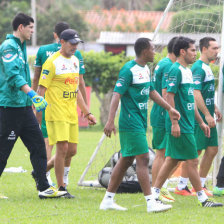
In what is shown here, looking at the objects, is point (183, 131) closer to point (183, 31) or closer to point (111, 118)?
point (111, 118)

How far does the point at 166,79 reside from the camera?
24.8 ft

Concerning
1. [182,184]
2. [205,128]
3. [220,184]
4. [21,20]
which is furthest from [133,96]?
[220,184]

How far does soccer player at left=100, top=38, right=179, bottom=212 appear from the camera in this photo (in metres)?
6.48

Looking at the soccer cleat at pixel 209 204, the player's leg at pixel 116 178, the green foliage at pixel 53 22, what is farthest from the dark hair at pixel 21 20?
the green foliage at pixel 53 22

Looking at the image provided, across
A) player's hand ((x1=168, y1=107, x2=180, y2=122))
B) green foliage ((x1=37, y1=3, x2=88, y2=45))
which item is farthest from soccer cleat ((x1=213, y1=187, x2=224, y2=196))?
green foliage ((x1=37, y1=3, x2=88, y2=45))

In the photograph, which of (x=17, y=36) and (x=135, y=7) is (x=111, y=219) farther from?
(x=135, y=7)

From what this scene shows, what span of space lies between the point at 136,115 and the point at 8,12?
36904 mm

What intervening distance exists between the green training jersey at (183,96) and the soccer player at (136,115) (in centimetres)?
38

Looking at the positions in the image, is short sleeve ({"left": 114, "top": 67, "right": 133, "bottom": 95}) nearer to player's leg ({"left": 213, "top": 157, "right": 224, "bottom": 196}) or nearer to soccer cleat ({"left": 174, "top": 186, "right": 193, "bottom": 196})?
soccer cleat ({"left": 174, "top": 186, "right": 193, "bottom": 196})

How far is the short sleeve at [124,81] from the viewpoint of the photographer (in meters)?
6.43

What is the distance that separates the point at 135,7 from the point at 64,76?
47.7m

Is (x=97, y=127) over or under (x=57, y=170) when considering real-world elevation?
under

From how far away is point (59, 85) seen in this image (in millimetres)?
7488

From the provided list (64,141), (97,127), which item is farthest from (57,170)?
(97,127)
